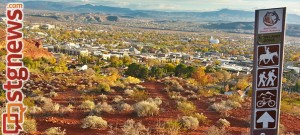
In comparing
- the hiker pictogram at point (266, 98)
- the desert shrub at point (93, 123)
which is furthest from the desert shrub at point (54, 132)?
the hiker pictogram at point (266, 98)

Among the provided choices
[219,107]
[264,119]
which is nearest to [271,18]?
[264,119]

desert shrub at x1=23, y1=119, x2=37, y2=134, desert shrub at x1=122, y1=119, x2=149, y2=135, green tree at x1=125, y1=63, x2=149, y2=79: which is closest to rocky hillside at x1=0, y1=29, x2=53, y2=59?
green tree at x1=125, y1=63, x2=149, y2=79

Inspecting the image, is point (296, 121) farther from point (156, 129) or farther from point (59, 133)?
point (59, 133)

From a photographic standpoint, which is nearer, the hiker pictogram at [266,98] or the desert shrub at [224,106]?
the hiker pictogram at [266,98]

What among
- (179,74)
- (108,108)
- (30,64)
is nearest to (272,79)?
(108,108)

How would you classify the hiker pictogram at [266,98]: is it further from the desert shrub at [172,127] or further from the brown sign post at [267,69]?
the desert shrub at [172,127]

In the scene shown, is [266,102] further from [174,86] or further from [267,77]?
[174,86]
